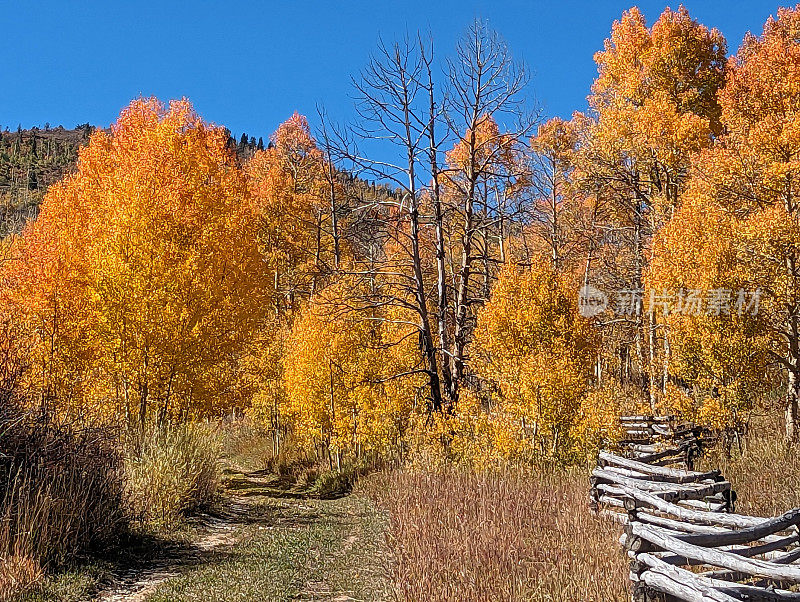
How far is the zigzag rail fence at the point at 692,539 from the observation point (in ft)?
16.6

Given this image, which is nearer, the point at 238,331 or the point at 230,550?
the point at 230,550

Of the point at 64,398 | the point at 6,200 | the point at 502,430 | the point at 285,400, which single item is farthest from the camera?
the point at 6,200

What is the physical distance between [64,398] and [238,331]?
21.9ft

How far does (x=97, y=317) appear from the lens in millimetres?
13930

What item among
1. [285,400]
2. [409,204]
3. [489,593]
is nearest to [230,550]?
A: [489,593]

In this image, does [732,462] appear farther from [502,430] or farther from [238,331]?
[238,331]

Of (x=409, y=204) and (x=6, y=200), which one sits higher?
(x=6, y=200)

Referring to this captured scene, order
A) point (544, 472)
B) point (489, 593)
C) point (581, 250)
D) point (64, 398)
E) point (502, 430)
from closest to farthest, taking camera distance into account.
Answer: point (489, 593)
point (64, 398)
point (544, 472)
point (502, 430)
point (581, 250)

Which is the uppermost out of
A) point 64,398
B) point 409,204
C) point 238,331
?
point 409,204

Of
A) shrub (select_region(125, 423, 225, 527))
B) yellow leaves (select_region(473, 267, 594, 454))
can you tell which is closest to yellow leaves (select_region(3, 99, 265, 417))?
shrub (select_region(125, 423, 225, 527))

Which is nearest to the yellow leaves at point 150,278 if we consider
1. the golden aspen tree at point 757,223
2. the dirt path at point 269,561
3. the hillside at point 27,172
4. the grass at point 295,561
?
the dirt path at point 269,561

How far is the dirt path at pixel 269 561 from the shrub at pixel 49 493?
784 millimetres

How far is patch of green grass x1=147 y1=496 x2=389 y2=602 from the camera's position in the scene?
289 inches

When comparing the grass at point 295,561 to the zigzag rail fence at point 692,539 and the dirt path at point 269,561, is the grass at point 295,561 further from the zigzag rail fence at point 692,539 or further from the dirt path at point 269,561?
the zigzag rail fence at point 692,539
